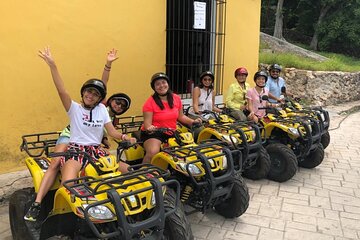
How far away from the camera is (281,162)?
18.1 feet

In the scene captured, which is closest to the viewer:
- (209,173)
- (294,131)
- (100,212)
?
(100,212)

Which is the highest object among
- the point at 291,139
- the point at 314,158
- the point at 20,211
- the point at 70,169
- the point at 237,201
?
the point at 70,169

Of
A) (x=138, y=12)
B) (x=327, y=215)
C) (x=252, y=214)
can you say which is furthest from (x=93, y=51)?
(x=327, y=215)

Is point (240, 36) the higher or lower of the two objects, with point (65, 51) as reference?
higher

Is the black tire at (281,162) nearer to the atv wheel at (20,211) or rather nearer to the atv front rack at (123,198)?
the atv front rack at (123,198)

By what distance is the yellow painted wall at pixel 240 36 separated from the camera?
7801 mm

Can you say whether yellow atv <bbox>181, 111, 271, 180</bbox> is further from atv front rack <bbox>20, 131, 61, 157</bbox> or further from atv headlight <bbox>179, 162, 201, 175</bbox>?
atv front rack <bbox>20, 131, 61, 157</bbox>

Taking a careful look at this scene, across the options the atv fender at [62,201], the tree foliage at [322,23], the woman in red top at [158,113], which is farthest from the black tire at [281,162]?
the tree foliage at [322,23]

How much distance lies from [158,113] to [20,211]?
185 cm

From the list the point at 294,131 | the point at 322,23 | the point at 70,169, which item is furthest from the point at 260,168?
the point at 322,23

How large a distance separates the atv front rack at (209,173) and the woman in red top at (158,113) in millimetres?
396

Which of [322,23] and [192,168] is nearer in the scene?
[192,168]

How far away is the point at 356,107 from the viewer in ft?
44.0

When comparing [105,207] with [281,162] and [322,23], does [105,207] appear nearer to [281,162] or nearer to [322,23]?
[281,162]
